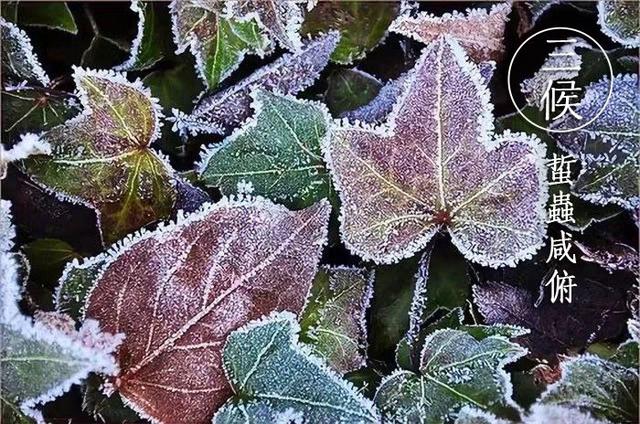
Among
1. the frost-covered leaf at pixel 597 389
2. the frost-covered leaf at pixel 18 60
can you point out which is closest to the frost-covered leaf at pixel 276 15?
the frost-covered leaf at pixel 18 60

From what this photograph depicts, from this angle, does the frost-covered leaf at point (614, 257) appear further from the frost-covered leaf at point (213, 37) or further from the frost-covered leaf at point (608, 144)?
the frost-covered leaf at point (213, 37)

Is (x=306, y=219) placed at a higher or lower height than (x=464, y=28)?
lower

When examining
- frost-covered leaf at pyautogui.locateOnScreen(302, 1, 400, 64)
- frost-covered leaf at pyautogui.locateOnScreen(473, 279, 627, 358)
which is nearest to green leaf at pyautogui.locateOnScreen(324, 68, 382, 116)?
frost-covered leaf at pyautogui.locateOnScreen(302, 1, 400, 64)

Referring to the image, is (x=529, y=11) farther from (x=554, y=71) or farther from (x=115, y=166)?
(x=115, y=166)

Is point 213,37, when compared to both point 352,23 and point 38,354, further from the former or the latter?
point 38,354

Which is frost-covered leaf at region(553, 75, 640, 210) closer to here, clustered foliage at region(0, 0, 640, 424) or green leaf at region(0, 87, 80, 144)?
clustered foliage at region(0, 0, 640, 424)

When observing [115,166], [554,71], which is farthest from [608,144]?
[115,166]
